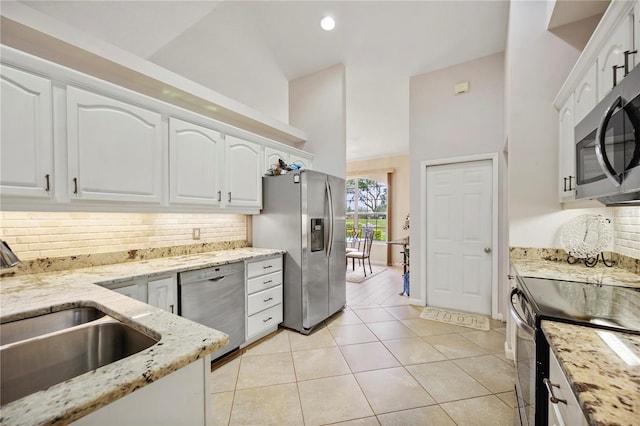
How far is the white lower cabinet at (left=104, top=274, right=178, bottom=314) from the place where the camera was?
1737mm

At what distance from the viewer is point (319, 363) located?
7.61 feet

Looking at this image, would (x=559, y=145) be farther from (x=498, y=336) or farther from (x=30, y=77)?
(x=30, y=77)

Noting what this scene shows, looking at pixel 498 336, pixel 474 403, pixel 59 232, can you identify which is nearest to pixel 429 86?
pixel 498 336

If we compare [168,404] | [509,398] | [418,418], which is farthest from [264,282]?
[509,398]

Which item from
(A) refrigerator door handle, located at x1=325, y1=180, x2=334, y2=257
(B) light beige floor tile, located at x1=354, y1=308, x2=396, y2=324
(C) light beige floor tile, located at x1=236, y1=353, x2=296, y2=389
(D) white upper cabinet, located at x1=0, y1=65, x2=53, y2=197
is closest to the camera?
(D) white upper cabinet, located at x1=0, y1=65, x2=53, y2=197

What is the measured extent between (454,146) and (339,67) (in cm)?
190

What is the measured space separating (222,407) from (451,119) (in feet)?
12.9

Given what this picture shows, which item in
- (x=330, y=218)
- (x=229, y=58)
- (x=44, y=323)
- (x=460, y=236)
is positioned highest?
(x=229, y=58)

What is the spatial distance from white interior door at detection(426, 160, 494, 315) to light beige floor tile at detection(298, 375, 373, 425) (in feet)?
6.90

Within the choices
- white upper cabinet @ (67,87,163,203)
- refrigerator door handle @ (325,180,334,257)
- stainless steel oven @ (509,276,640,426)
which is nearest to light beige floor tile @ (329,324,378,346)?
refrigerator door handle @ (325,180,334,257)

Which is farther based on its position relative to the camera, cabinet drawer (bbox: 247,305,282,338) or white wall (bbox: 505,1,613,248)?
cabinet drawer (bbox: 247,305,282,338)

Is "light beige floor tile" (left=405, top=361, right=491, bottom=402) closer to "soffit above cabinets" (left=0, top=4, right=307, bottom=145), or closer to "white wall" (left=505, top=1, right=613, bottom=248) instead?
"white wall" (left=505, top=1, right=613, bottom=248)

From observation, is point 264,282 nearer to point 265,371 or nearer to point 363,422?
point 265,371

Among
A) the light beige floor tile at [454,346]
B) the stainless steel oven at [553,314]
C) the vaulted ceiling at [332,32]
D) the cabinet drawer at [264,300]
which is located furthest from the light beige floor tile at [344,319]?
the vaulted ceiling at [332,32]
